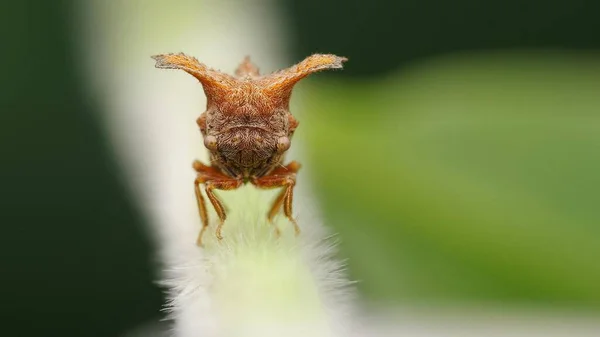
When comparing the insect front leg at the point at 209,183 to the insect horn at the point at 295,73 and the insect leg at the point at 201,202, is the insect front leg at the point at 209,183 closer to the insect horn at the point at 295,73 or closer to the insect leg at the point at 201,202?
the insect leg at the point at 201,202

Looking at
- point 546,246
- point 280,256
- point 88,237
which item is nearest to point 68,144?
point 88,237

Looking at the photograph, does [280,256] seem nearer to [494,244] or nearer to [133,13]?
[494,244]

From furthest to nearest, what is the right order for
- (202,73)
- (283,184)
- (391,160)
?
(391,160)
(283,184)
(202,73)

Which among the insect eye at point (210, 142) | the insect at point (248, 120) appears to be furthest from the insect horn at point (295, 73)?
the insect eye at point (210, 142)

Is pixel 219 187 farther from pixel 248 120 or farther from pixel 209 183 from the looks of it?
pixel 248 120

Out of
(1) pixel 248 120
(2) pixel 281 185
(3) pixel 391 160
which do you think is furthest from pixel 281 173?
(3) pixel 391 160

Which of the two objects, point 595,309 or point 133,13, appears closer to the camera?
point 595,309

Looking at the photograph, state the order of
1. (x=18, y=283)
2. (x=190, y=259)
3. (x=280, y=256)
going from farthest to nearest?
(x=18, y=283) < (x=190, y=259) < (x=280, y=256)
